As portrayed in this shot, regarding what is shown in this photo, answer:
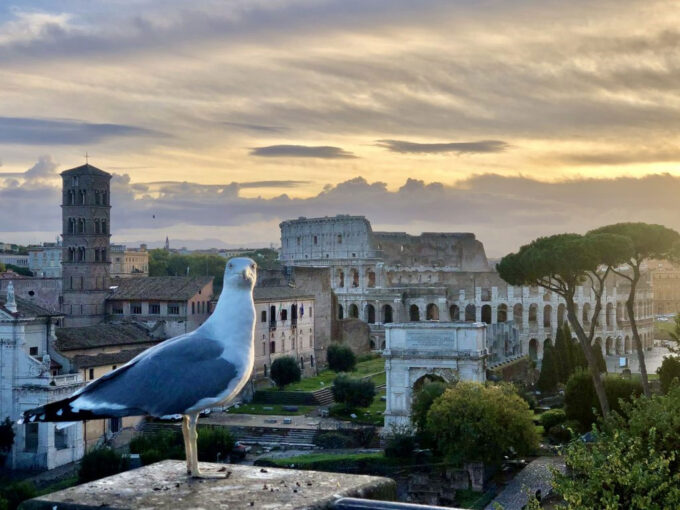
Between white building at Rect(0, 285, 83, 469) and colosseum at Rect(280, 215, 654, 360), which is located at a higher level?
colosseum at Rect(280, 215, 654, 360)

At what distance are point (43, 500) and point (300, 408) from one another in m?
34.8

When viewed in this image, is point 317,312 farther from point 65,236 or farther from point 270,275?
point 65,236

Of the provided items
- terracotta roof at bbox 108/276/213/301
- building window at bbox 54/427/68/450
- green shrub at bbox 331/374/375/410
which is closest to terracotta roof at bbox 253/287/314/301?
terracotta roof at bbox 108/276/213/301

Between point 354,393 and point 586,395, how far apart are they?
9527 mm

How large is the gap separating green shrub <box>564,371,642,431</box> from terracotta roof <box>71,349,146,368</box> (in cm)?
1561

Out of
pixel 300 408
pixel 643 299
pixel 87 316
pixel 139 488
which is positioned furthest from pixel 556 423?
pixel 643 299

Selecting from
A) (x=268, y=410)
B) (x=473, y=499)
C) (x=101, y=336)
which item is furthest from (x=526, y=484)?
(x=101, y=336)

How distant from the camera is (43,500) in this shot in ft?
13.3

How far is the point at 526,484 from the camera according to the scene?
83.5 feet

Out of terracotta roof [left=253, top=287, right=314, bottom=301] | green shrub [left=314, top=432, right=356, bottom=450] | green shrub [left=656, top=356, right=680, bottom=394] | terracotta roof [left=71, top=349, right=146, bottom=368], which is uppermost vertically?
terracotta roof [left=253, top=287, right=314, bottom=301]

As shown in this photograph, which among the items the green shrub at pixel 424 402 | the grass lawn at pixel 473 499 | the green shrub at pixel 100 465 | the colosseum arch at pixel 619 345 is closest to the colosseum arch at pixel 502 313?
the colosseum arch at pixel 619 345

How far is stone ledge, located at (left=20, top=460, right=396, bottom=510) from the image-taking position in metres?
4.07

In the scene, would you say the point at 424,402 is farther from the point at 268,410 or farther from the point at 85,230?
the point at 85,230

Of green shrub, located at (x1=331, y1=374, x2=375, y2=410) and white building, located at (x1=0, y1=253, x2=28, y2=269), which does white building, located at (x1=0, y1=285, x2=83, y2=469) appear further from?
white building, located at (x1=0, y1=253, x2=28, y2=269)
